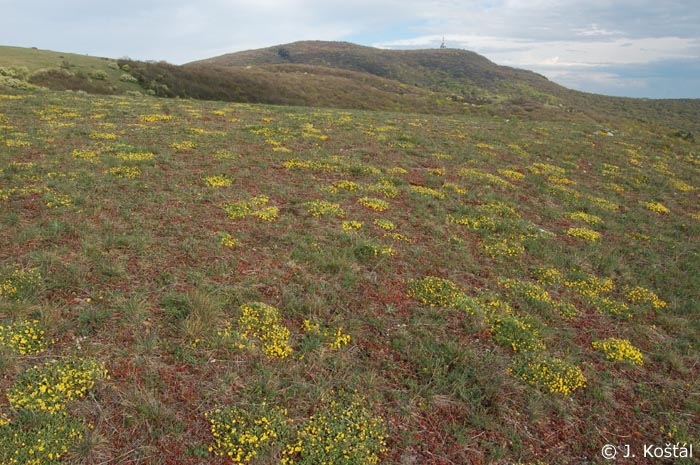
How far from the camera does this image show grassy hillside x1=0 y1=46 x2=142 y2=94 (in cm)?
4100

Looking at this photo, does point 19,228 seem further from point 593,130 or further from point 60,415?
point 593,130

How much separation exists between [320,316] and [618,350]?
21.0ft

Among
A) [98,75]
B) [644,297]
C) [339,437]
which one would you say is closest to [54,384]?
[339,437]

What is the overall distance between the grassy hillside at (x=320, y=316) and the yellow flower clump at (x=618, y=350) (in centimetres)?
6

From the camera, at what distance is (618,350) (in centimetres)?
811

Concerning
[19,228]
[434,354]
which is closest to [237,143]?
[19,228]

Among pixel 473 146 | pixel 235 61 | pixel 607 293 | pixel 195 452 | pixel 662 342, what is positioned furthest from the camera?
pixel 235 61

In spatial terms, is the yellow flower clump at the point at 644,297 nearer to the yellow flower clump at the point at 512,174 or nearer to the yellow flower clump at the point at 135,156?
the yellow flower clump at the point at 512,174

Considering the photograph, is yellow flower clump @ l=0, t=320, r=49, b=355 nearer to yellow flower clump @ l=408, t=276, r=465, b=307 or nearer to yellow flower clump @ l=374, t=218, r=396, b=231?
yellow flower clump @ l=408, t=276, r=465, b=307

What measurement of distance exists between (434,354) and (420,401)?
1185mm

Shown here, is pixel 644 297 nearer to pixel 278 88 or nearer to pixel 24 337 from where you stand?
pixel 24 337

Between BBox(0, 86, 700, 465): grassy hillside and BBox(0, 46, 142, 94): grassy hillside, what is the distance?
3321 centimetres

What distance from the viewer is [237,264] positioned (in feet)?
30.6

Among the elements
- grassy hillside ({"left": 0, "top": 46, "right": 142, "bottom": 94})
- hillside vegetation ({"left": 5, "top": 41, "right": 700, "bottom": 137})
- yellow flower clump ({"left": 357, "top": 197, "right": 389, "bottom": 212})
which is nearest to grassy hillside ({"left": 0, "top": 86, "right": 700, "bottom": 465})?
yellow flower clump ({"left": 357, "top": 197, "right": 389, "bottom": 212})
